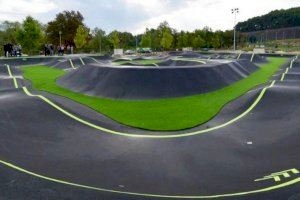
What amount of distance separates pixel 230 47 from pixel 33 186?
127 m

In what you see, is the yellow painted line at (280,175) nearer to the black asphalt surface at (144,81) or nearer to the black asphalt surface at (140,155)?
the black asphalt surface at (140,155)

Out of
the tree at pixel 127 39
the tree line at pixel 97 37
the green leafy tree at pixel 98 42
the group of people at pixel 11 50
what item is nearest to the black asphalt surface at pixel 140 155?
the group of people at pixel 11 50

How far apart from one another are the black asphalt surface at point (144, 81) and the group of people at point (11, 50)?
91.2 feet

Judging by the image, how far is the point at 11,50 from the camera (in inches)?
2172

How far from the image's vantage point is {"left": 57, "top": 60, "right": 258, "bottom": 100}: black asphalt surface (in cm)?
2540

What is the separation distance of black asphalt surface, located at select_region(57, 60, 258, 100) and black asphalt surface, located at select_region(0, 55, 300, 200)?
5821 millimetres

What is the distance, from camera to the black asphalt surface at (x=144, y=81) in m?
25.4

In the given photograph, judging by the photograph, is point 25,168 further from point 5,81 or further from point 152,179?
point 5,81

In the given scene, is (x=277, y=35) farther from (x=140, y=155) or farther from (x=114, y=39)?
A: (x=140, y=155)

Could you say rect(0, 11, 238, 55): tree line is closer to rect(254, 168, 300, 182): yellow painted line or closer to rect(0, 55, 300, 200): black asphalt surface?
rect(0, 55, 300, 200): black asphalt surface

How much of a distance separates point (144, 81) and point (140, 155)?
12.7 m

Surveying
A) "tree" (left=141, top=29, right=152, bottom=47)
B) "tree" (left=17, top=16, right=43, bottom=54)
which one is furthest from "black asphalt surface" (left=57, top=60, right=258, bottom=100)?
"tree" (left=141, top=29, right=152, bottom=47)

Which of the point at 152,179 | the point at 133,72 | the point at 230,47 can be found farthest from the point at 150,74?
the point at 230,47

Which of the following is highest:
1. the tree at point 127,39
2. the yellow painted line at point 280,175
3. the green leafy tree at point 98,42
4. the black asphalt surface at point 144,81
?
the tree at point 127,39
